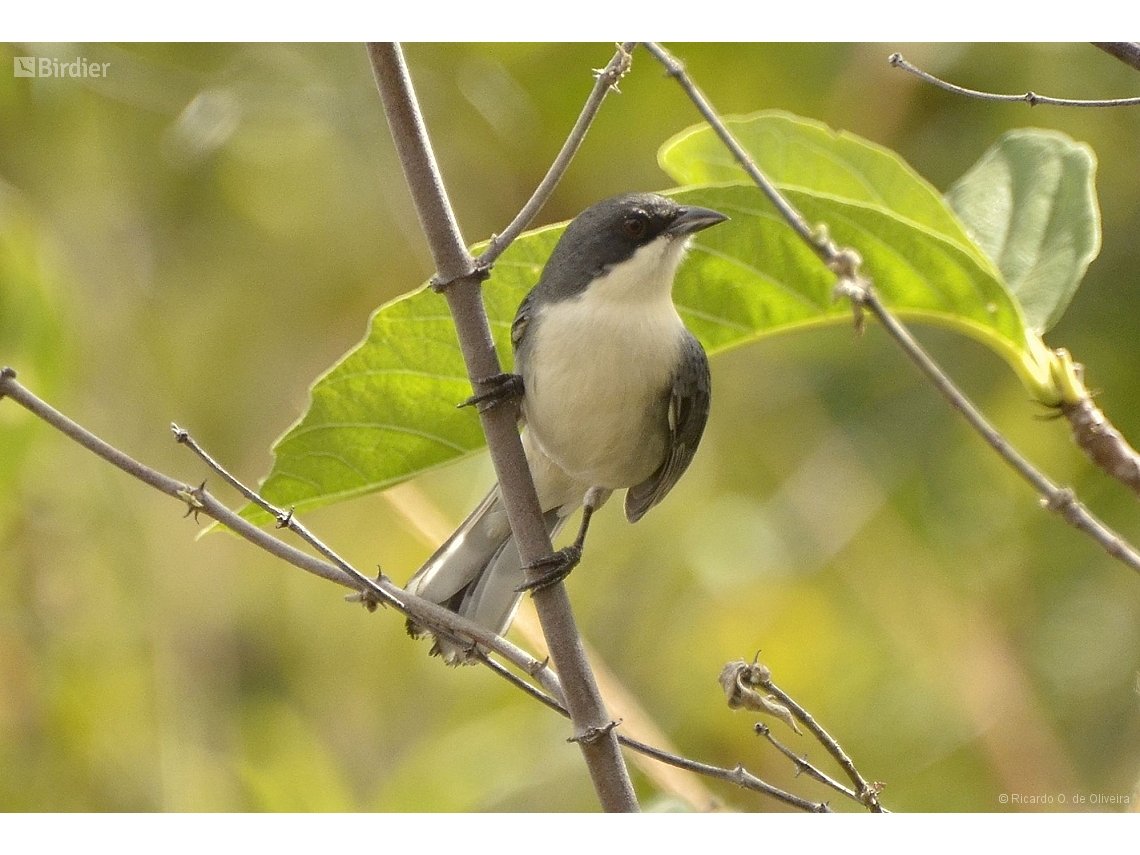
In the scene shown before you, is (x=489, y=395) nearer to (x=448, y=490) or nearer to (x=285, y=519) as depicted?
(x=285, y=519)

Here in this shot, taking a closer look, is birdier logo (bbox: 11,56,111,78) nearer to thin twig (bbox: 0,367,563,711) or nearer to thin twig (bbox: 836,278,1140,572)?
thin twig (bbox: 0,367,563,711)

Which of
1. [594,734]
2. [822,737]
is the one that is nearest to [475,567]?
[594,734]

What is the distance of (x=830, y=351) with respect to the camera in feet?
11.1

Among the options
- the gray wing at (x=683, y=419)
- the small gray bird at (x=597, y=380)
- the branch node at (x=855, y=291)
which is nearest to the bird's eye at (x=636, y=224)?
the small gray bird at (x=597, y=380)

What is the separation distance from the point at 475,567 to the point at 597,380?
0.47 meters

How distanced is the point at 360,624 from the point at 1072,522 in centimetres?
271

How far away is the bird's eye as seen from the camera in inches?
89.6

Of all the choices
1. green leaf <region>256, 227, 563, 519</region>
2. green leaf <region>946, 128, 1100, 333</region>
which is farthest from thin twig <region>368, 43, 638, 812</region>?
green leaf <region>946, 128, 1100, 333</region>

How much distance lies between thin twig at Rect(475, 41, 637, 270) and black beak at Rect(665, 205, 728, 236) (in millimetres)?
403

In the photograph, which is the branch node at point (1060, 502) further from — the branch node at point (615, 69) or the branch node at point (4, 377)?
the branch node at point (4, 377)

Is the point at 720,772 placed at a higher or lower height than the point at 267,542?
lower

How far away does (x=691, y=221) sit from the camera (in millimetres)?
2104
